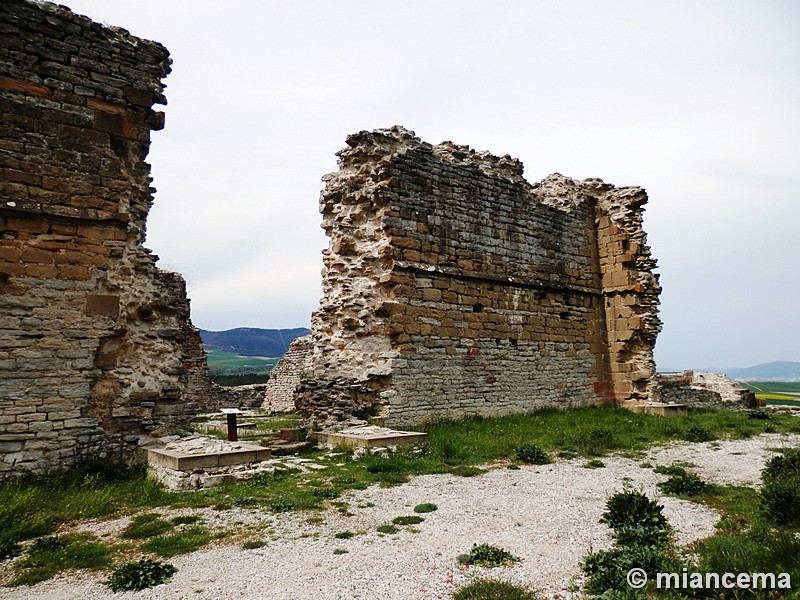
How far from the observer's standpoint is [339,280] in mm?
12180

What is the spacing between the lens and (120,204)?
27.6ft

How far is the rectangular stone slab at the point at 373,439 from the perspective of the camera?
30.6 feet

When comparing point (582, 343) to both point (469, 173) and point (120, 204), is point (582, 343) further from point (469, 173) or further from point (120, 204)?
point (120, 204)

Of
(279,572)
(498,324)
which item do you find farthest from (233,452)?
(498,324)

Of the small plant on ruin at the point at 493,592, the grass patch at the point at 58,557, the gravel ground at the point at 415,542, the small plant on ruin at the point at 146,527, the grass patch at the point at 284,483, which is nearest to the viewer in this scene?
the small plant on ruin at the point at 493,592

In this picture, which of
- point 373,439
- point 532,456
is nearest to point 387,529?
point 373,439

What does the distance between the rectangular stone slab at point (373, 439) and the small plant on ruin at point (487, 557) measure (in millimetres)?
4796

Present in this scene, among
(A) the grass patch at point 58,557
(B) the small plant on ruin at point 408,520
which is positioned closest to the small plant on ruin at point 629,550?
(B) the small plant on ruin at point 408,520

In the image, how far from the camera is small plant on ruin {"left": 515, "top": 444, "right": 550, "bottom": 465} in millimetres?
8742

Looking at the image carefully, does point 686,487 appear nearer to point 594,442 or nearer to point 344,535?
point 594,442

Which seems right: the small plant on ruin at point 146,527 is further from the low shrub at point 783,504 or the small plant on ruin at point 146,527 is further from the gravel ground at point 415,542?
the low shrub at point 783,504

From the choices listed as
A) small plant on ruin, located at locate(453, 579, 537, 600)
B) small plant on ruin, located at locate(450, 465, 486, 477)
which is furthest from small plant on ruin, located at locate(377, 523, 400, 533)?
small plant on ruin, located at locate(450, 465, 486, 477)

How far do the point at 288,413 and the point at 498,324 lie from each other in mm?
11036

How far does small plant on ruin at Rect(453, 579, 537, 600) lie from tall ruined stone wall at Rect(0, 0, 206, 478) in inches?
241
